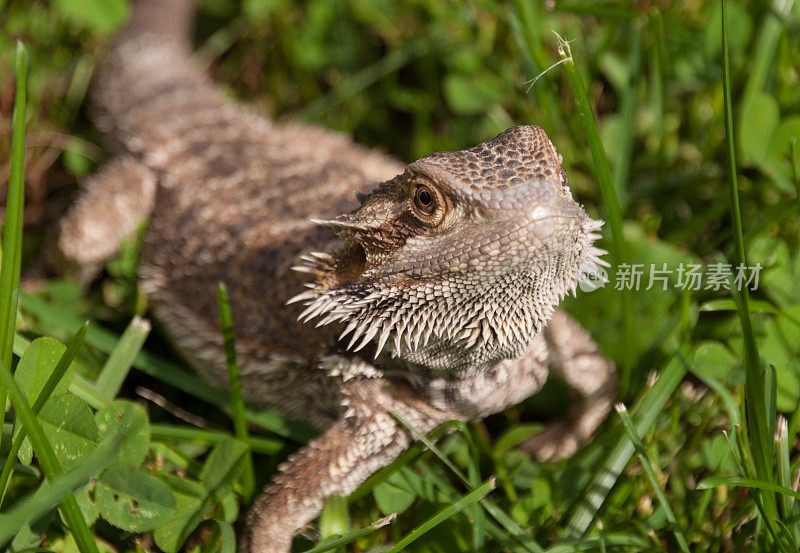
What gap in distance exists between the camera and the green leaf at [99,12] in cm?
436

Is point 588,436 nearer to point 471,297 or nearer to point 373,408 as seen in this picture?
point 373,408

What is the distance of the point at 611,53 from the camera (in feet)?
13.9

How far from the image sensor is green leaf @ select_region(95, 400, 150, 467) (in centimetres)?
240

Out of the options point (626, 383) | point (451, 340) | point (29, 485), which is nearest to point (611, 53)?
point (626, 383)

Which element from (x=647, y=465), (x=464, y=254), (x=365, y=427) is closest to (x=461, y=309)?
(x=464, y=254)

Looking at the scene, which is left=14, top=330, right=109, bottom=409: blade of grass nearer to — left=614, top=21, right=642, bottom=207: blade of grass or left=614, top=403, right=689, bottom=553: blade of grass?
left=614, top=403, right=689, bottom=553: blade of grass

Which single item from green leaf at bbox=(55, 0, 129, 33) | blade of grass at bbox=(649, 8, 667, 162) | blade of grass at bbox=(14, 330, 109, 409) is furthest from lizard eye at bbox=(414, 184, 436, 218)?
green leaf at bbox=(55, 0, 129, 33)

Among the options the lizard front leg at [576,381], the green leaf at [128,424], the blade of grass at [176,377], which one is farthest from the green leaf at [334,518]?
the lizard front leg at [576,381]

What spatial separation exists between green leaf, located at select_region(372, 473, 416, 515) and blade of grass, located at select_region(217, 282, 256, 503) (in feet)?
1.52

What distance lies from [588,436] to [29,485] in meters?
2.13

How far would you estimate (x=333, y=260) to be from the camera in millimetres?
2246

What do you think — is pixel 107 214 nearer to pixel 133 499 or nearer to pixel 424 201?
pixel 133 499

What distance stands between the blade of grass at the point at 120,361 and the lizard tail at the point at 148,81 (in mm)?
1151

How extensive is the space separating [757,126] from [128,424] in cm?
296
